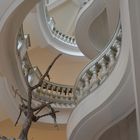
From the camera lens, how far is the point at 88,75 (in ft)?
18.7

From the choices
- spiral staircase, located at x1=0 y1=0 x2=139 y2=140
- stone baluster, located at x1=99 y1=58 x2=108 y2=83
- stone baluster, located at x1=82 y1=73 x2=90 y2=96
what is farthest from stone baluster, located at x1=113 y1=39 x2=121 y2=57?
stone baluster, located at x1=82 y1=73 x2=90 y2=96

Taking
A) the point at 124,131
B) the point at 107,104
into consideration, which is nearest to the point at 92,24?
the point at 124,131

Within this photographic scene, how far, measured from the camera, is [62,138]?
30.1ft

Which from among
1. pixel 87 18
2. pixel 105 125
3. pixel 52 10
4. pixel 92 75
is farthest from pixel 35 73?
pixel 52 10

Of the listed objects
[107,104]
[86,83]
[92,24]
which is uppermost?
[92,24]

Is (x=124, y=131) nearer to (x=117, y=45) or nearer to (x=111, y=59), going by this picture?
(x=111, y=59)

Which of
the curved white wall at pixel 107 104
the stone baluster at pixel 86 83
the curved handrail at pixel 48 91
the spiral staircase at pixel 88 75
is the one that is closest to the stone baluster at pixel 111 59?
the spiral staircase at pixel 88 75

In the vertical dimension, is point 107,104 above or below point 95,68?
below

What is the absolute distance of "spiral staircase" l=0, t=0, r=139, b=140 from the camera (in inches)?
181

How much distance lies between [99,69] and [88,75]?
255 mm

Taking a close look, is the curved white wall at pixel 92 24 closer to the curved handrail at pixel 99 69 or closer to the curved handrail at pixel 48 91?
the curved handrail at pixel 48 91

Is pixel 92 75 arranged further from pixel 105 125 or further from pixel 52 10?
pixel 52 10

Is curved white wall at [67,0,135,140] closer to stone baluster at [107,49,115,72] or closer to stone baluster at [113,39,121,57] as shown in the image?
stone baluster at [107,49,115,72]

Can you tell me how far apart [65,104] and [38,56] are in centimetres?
329
